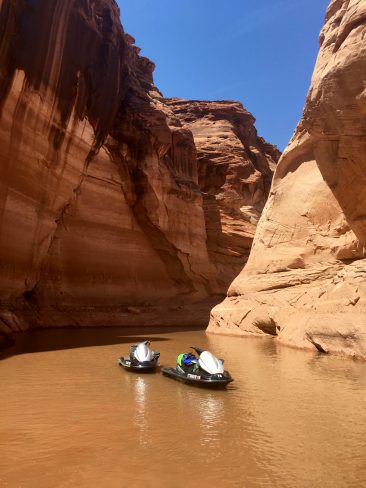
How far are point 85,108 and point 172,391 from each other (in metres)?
16.0

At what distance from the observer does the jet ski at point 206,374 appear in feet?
22.7

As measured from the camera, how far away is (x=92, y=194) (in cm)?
2222

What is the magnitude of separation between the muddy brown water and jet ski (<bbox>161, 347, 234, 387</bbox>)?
15cm

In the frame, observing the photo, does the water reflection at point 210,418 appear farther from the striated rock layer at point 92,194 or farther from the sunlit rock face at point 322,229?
the striated rock layer at point 92,194

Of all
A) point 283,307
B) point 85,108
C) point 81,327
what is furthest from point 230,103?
point 283,307

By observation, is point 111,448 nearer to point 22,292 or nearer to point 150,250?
point 22,292

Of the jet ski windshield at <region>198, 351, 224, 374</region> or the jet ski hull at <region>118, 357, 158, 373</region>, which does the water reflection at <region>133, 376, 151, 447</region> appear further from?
the jet ski windshield at <region>198, 351, 224, 374</region>

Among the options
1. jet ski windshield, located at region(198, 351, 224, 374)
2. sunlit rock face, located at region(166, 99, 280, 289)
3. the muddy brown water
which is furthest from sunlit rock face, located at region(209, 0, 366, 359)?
Answer: sunlit rock face, located at region(166, 99, 280, 289)

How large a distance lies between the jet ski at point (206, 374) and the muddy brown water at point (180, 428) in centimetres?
15

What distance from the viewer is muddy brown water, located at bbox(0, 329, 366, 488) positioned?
3666mm

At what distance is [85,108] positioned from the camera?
20.1 metres

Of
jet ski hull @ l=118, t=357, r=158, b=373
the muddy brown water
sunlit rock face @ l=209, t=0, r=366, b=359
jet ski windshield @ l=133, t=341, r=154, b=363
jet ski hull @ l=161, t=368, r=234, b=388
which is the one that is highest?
sunlit rock face @ l=209, t=0, r=366, b=359

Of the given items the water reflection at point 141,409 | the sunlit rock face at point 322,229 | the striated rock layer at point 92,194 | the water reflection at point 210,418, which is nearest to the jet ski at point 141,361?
the water reflection at point 141,409

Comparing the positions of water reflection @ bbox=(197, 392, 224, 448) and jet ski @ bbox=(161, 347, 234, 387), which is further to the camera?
jet ski @ bbox=(161, 347, 234, 387)
